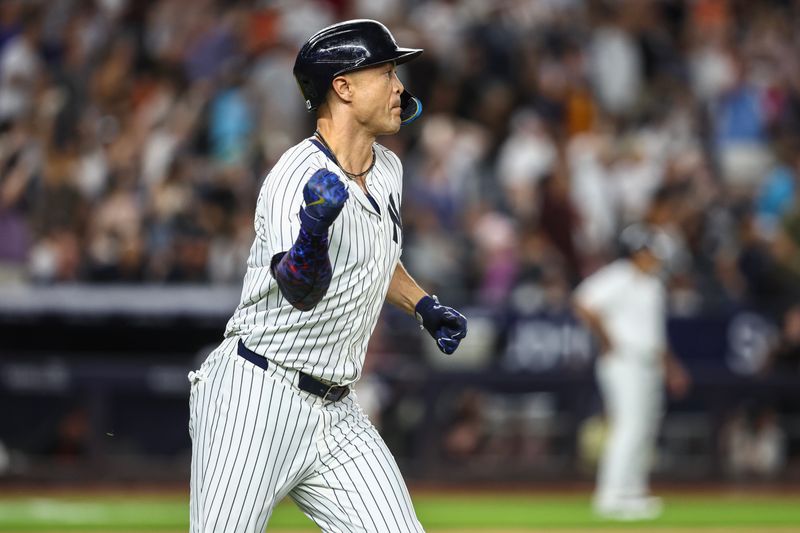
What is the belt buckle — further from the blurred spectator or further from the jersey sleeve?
the blurred spectator

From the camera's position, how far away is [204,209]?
41.1 feet

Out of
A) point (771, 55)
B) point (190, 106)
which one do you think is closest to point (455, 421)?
point (190, 106)

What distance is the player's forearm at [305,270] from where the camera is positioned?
382cm

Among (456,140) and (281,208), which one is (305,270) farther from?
(456,140)

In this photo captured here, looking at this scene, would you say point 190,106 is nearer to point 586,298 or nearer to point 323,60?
point 586,298

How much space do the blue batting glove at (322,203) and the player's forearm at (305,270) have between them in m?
0.03

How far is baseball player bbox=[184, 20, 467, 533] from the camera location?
4.23 meters

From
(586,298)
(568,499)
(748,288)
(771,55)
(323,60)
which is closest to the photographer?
(323,60)

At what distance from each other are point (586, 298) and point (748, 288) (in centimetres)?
277

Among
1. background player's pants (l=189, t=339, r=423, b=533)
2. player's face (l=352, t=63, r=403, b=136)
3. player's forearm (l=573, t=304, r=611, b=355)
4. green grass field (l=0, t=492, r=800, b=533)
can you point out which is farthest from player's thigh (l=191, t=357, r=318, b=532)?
player's forearm (l=573, t=304, r=611, b=355)

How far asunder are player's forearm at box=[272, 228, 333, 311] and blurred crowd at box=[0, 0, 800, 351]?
839 cm

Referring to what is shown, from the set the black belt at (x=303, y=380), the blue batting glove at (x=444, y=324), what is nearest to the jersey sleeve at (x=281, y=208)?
the black belt at (x=303, y=380)

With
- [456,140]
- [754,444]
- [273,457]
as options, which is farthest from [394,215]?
[456,140]

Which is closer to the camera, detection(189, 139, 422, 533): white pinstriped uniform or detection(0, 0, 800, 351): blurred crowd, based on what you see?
detection(189, 139, 422, 533): white pinstriped uniform
